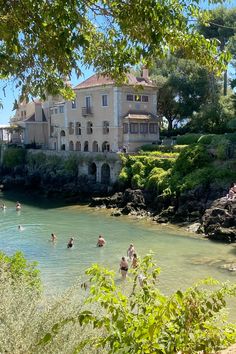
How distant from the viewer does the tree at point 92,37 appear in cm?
675

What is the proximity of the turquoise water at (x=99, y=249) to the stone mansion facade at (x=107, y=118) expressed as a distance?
40.5 ft

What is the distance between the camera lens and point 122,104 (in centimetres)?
4875

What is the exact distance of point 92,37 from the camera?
9516 millimetres

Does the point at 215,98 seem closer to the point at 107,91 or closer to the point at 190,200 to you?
the point at 107,91

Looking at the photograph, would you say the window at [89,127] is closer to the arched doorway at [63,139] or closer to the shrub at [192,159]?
the arched doorway at [63,139]

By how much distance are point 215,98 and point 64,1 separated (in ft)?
150

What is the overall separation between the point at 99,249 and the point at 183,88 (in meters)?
32.0

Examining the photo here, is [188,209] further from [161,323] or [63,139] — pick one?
[161,323]

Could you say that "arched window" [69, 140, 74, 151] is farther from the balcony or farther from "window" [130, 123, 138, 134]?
"window" [130, 123, 138, 134]

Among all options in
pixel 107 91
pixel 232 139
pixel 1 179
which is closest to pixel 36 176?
pixel 1 179

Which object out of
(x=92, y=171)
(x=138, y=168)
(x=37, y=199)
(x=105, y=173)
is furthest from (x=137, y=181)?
(x=37, y=199)

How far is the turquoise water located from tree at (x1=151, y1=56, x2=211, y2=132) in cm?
2136

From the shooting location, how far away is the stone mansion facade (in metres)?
48.6

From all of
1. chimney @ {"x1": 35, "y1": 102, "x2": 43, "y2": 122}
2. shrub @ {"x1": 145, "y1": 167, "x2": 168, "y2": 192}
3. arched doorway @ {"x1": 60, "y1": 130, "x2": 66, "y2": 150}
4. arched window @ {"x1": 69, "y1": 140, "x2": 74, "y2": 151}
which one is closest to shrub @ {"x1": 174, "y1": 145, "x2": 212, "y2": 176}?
shrub @ {"x1": 145, "y1": 167, "x2": 168, "y2": 192}
